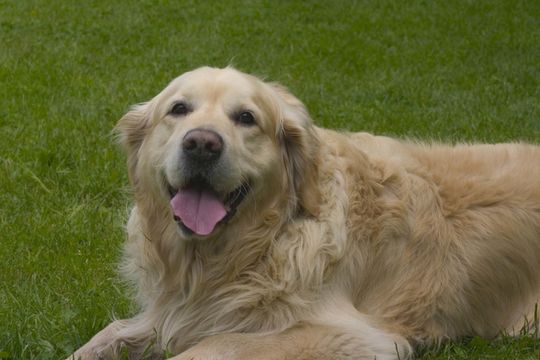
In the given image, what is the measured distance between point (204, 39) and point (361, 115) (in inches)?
181

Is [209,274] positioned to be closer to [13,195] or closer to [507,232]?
[507,232]

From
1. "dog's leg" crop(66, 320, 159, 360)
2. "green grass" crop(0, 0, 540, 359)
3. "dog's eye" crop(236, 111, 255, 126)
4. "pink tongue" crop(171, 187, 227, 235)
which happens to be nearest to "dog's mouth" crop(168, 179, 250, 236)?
"pink tongue" crop(171, 187, 227, 235)

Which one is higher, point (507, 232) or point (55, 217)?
point (507, 232)

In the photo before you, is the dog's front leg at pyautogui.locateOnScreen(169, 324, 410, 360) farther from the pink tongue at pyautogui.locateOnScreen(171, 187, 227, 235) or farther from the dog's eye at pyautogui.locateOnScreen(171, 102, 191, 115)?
the dog's eye at pyautogui.locateOnScreen(171, 102, 191, 115)

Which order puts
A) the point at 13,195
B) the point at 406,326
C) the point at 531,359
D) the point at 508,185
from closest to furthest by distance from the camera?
the point at 531,359 < the point at 406,326 < the point at 508,185 < the point at 13,195

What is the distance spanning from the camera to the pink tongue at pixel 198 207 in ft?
12.9

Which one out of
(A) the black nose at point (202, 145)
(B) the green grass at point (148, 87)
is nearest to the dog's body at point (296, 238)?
(A) the black nose at point (202, 145)

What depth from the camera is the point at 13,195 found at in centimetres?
623

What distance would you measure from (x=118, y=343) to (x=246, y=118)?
46.1 inches

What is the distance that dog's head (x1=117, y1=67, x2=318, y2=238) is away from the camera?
3.89m

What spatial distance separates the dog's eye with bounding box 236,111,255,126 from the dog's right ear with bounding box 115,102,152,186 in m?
0.52

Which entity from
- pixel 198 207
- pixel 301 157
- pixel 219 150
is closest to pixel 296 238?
pixel 301 157

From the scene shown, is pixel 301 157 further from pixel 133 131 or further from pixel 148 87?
pixel 148 87

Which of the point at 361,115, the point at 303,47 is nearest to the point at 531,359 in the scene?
the point at 361,115
